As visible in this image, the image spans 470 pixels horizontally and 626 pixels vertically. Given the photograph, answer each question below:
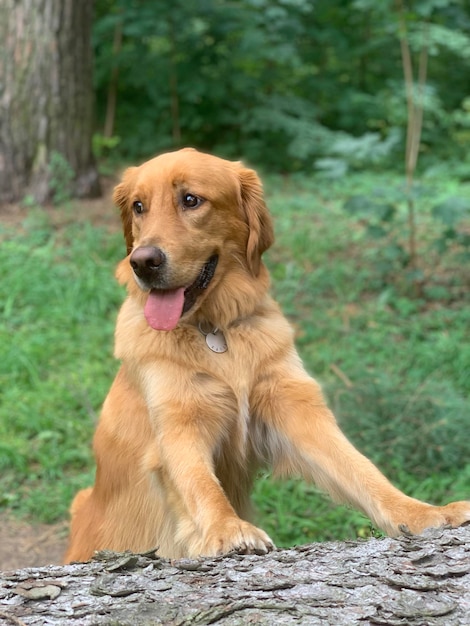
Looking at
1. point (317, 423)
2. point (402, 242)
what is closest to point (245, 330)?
point (317, 423)

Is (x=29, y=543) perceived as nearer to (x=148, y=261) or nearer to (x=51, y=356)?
(x=51, y=356)

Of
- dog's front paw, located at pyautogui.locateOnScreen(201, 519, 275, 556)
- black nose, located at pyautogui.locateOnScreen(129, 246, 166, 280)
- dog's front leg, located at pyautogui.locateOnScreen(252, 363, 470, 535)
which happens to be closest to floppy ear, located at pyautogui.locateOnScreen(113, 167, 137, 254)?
black nose, located at pyautogui.locateOnScreen(129, 246, 166, 280)

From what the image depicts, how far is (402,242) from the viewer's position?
288 inches

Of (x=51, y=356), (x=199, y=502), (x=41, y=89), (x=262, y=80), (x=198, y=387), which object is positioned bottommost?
(x=51, y=356)

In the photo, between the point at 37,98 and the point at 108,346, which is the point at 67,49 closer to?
the point at 37,98

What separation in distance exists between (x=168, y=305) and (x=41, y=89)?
4814 mm

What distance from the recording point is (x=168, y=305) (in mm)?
2840

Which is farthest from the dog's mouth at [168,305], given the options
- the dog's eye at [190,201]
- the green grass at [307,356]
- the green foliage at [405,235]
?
the green foliage at [405,235]

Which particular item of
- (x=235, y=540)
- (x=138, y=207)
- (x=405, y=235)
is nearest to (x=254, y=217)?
(x=138, y=207)

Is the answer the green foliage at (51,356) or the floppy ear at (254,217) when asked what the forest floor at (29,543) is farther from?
the floppy ear at (254,217)

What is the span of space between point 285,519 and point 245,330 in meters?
1.31

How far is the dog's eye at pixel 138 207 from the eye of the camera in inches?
119

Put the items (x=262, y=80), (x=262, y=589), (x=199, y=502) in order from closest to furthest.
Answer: (x=262, y=589)
(x=199, y=502)
(x=262, y=80)

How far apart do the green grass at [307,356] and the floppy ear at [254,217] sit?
1.44 metres
